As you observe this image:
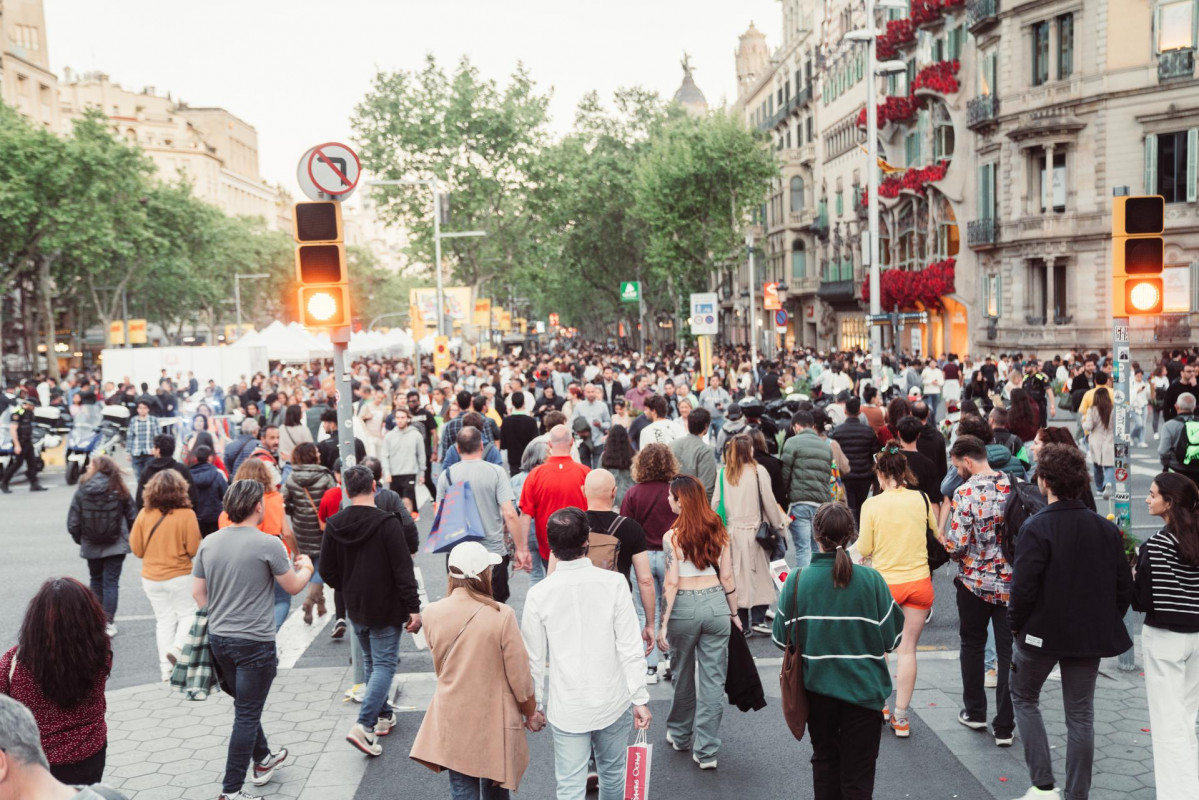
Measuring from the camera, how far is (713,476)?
9.48 metres

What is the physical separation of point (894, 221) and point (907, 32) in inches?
309

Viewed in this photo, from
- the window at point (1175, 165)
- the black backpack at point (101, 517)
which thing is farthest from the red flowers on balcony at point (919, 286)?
the black backpack at point (101, 517)

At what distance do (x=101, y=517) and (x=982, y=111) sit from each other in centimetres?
3365

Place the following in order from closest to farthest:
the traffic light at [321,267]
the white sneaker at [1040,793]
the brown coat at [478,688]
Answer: the brown coat at [478,688] → the white sneaker at [1040,793] → the traffic light at [321,267]

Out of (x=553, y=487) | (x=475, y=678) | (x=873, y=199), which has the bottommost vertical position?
(x=475, y=678)

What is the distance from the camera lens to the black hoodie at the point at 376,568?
638 centimetres

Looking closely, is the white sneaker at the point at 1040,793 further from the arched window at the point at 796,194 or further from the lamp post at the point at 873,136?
the arched window at the point at 796,194

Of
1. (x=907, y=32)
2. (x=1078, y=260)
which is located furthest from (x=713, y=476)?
(x=907, y=32)

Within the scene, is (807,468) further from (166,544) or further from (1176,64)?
(1176,64)

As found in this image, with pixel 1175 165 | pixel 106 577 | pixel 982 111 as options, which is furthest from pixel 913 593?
pixel 982 111

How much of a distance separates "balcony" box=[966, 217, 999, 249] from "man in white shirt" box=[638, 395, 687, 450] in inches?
1054

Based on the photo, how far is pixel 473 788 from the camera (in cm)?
467

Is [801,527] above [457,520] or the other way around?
the other way around

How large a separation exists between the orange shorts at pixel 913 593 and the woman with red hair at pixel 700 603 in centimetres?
106
